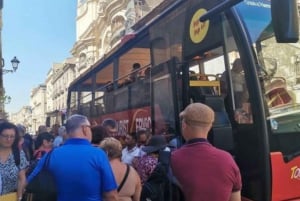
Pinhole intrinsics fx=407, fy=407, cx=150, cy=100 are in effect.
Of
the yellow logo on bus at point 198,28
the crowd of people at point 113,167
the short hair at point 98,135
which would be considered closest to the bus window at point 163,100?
the yellow logo on bus at point 198,28

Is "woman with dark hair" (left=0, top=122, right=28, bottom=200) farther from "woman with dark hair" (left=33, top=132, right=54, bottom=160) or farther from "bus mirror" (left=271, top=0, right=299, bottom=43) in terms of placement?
"bus mirror" (left=271, top=0, right=299, bottom=43)

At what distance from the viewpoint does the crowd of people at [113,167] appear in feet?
9.54

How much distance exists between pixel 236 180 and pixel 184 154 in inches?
16.5

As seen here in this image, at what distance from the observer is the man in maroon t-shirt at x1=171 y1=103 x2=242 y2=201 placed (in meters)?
2.88

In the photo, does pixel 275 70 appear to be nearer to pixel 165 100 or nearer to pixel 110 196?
pixel 165 100

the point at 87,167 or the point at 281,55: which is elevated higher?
the point at 281,55

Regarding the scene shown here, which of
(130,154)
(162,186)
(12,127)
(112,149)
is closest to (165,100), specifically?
(130,154)

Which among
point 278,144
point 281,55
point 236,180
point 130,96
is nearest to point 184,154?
point 236,180

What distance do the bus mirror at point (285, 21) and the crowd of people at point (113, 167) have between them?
0.91 m

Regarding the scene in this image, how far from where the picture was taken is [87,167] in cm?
346

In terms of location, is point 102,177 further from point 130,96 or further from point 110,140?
point 130,96

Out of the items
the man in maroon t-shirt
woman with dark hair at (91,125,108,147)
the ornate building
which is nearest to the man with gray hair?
the man in maroon t-shirt

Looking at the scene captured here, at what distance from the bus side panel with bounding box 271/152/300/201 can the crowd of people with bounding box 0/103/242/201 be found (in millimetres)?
1169

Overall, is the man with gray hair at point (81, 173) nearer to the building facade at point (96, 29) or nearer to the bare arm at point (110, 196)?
the bare arm at point (110, 196)
